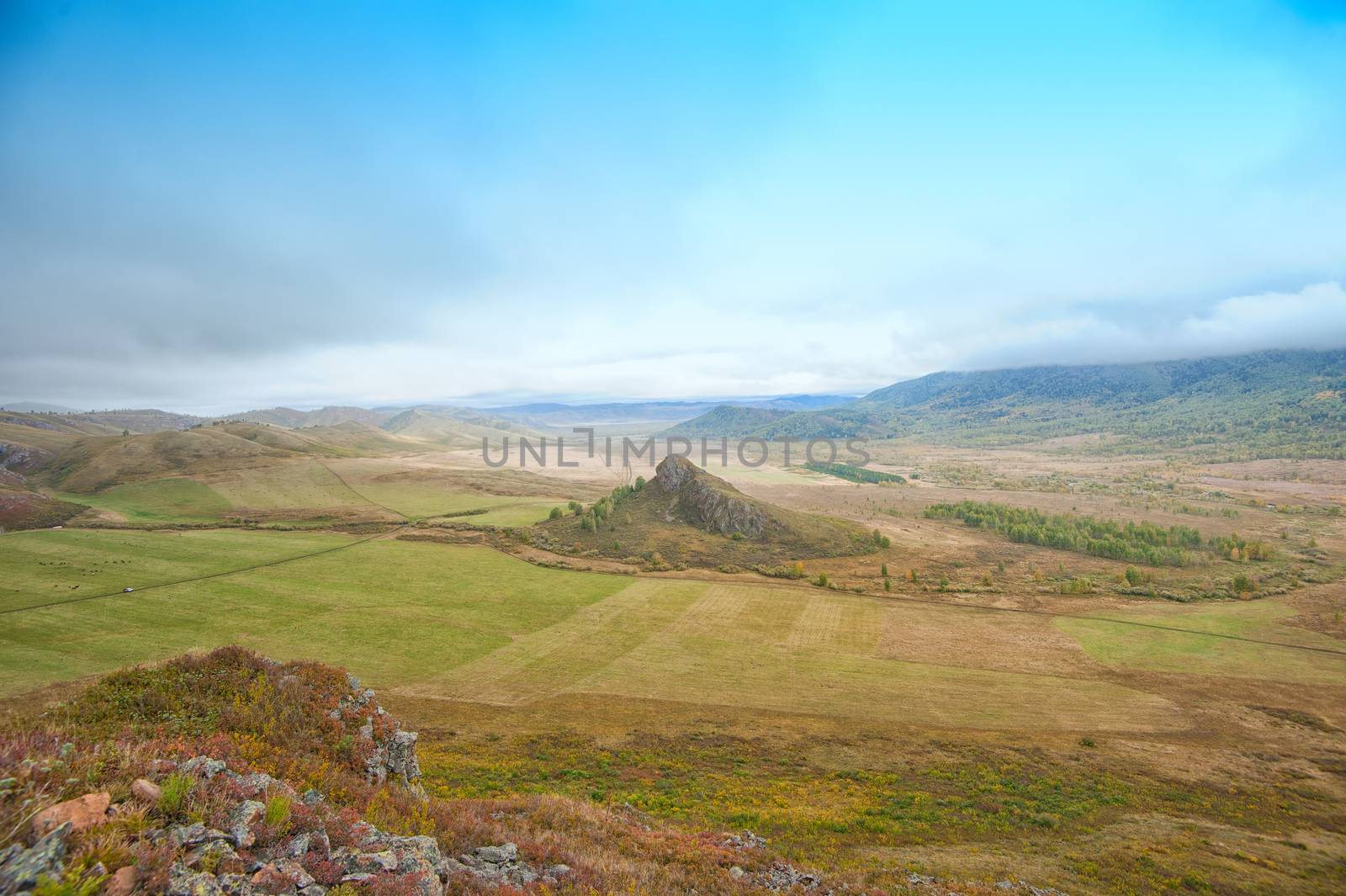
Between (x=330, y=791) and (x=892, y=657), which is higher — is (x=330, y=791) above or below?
above

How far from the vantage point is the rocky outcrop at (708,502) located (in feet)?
244

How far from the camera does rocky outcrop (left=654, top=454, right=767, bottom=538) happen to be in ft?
244

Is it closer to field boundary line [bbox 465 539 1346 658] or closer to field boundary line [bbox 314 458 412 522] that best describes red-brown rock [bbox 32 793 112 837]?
field boundary line [bbox 465 539 1346 658]

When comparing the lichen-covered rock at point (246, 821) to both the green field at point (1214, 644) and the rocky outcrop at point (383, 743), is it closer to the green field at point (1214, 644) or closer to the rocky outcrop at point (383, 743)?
the rocky outcrop at point (383, 743)

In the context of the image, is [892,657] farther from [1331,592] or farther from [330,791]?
[1331,592]

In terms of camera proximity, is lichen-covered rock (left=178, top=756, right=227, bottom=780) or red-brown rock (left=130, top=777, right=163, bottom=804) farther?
lichen-covered rock (left=178, top=756, right=227, bottom=780)

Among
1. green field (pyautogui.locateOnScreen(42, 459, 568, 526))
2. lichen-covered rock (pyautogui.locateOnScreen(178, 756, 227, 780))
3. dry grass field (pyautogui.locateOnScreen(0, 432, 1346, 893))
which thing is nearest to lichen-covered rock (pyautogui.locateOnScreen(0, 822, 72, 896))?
lichen-covered rock (pyautogui.locateOnScreen(178, 756, 227, 780))

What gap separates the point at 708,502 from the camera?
7769 cm

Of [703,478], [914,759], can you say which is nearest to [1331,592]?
[914,759]

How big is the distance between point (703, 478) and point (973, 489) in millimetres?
101230

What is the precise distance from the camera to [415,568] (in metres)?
56.0

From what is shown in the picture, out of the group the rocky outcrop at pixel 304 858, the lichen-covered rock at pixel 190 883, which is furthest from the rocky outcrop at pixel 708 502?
the lichen-covered rock at pixel 190 883

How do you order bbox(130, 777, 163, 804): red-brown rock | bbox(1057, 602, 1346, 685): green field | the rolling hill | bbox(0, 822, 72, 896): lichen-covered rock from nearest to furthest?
bbox(0, 822, 72, 896): lichen-covered rock → bbox(130, 777, 163, 804): red-brown rock → bbox(1057, 602, 1346, 685): green field → the rolling hill

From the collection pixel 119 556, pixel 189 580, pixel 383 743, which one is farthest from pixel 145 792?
pixel 119 556
